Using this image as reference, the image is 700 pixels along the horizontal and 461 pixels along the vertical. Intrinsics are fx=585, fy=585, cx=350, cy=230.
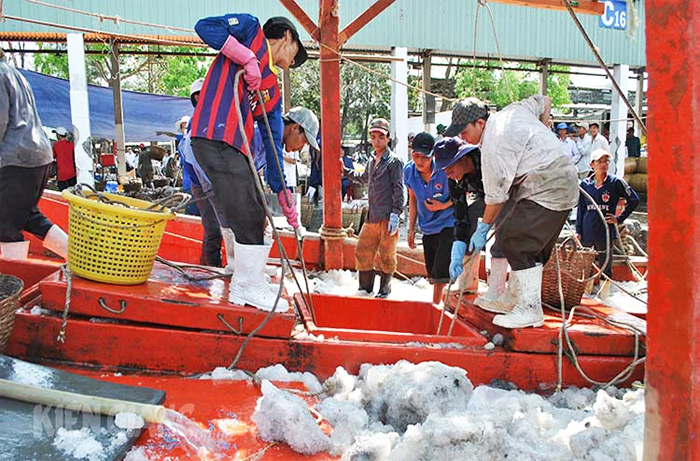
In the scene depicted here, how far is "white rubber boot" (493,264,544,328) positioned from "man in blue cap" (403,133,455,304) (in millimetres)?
1758

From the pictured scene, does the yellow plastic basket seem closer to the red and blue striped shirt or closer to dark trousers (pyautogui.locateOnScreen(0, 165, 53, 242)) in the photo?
the red and blue striped shirt

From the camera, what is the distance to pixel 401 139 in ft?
47.9

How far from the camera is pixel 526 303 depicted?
3.51 meters

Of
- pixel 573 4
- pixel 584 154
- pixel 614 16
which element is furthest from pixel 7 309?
pixel 584 154

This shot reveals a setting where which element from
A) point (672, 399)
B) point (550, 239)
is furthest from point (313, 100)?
point (672, 399)

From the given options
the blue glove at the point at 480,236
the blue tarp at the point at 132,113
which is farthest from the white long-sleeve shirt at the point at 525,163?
the blue tarp at the point at 132,113

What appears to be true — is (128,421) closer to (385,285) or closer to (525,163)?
(525,163)

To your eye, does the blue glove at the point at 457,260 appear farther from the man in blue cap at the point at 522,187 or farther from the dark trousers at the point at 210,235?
the dark trousers at the point at 210,235

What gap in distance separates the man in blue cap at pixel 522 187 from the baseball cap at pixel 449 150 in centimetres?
22

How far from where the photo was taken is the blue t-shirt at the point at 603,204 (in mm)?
6438

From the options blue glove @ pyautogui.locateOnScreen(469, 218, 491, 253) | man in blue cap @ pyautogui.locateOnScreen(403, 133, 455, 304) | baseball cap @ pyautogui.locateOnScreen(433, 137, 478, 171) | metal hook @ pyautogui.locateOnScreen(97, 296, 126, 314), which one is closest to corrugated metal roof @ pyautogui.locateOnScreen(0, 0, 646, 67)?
man in blue cap @ pyautogui.locateOnScreen(403, 133, 455, 304)

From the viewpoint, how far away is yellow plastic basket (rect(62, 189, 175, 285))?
10.3 ft

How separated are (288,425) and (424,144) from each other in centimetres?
353

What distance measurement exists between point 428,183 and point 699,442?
12.9 feet
